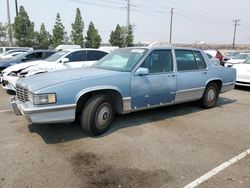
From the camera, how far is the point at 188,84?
18.9 feet

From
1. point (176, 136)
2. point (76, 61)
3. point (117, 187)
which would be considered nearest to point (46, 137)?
point (117, 187)

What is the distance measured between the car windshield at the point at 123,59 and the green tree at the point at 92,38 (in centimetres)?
3980

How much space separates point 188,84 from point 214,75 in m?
1.13

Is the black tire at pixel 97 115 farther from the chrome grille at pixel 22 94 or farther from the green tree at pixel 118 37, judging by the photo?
the green tree at pixel 118 37

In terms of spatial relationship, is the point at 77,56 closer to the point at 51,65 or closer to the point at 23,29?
the point at 51,65

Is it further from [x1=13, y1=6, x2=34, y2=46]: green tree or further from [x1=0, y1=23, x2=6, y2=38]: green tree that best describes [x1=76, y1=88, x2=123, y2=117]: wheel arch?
[x1=0, y1=23, x2=6, y2=38]: green tree

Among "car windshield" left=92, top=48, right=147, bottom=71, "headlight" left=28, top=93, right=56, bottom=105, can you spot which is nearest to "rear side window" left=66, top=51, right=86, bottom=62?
"car windshield" left=92, top=48, right=147, bottom=71

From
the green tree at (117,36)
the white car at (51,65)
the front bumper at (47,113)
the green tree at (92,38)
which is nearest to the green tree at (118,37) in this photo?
the green tree at (117,36)

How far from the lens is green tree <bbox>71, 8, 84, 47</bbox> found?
44.0 metres

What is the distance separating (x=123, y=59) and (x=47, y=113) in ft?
6.85

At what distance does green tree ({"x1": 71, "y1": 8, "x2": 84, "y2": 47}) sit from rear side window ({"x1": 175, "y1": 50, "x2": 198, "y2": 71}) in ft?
131

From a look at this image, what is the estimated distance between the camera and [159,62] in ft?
17.3

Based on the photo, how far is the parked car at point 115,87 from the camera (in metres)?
3.94

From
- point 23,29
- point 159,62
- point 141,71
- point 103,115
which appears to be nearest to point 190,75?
point 159,62
